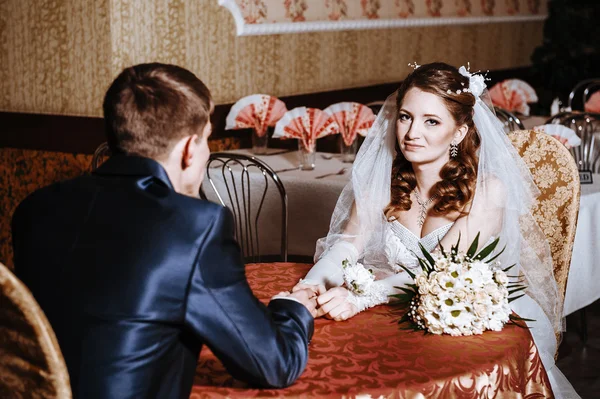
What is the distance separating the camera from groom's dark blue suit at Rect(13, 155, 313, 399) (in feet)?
4.95

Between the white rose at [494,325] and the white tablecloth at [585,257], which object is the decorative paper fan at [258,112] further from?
the white rose at [494,325]

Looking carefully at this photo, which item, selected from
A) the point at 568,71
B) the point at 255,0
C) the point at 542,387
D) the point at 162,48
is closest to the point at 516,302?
the point at 542,387

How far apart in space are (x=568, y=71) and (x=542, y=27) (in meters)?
0.78

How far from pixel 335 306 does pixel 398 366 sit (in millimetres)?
360

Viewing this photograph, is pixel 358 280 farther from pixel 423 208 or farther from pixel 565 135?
pixel 565 135

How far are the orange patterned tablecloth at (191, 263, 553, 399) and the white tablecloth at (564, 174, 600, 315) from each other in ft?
7.50

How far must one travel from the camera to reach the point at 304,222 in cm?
448

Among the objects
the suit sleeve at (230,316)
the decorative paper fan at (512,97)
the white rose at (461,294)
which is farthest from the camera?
the decorative paper fan at (512,97)

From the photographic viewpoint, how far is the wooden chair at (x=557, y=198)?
9.85ft

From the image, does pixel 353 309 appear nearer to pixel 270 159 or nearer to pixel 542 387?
pixel 542 387

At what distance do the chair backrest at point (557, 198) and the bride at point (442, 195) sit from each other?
18 cm

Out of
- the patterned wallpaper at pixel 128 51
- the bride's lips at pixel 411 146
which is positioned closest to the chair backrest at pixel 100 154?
the patterned wallpaper at pixel 128 51

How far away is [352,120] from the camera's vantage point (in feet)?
16.4

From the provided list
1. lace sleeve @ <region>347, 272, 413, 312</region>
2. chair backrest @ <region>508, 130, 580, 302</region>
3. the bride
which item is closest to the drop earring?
the bride
